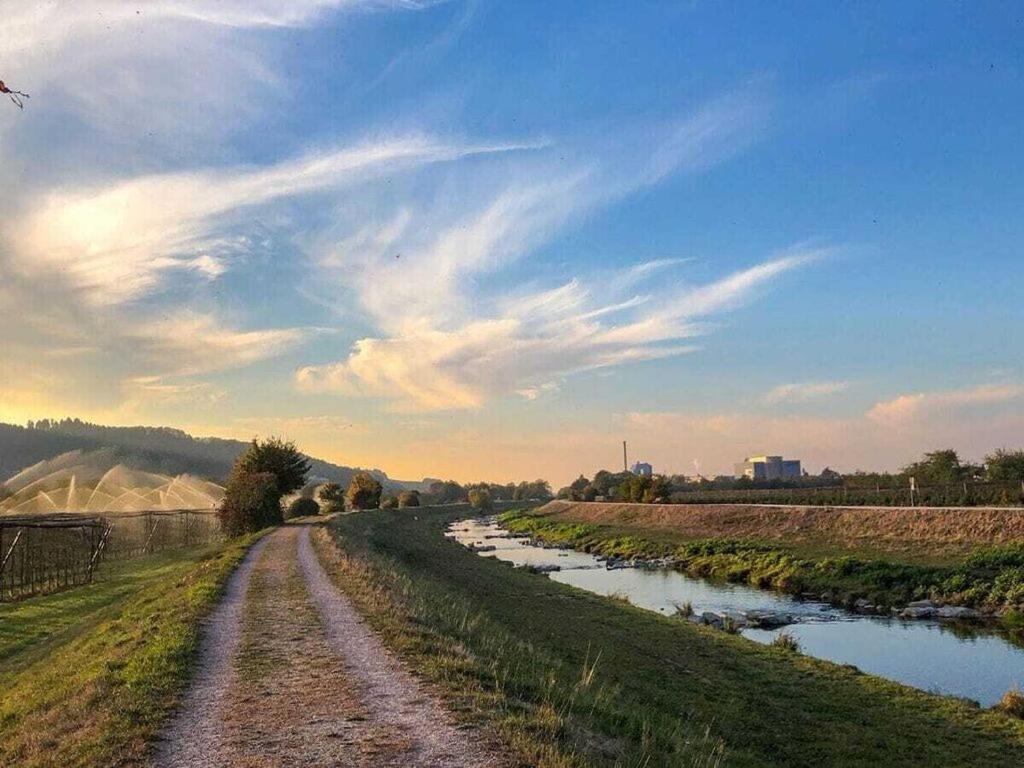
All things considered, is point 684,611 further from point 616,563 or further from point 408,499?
point 408,499

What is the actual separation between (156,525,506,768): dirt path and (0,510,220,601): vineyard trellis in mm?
24789

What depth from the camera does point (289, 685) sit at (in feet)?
38.8

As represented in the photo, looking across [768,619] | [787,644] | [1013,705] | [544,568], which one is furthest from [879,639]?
[544,568]

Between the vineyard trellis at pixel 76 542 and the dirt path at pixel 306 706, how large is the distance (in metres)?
24.8

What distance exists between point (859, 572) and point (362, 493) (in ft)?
236

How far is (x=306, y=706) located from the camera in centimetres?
1068

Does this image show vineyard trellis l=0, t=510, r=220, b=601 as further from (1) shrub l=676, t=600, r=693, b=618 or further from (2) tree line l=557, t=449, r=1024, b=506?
(2) tree line l=557, t=449, r=1024, b=506

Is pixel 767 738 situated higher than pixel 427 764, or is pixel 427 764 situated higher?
pixel 427 764

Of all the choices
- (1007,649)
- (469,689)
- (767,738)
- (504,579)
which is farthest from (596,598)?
(469,689)

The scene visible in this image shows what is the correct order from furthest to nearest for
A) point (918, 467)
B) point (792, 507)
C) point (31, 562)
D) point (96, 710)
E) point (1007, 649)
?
point (918, 467), point (792, 507), point (31, 562), point (1007, 649), point (96, 710)

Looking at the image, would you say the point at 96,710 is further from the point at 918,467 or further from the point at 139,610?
the point at 918,467

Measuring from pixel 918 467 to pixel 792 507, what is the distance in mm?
33794

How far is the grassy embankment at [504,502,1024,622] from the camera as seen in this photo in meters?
34.9

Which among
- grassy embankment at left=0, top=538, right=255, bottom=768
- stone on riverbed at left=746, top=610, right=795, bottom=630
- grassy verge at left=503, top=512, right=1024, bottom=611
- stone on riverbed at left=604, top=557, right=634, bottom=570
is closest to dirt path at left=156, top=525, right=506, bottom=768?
grassy embankment at left=0, top=538, right=255, bottom=768
